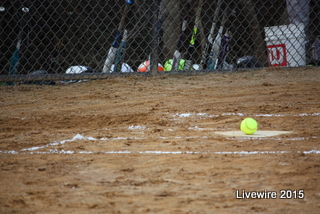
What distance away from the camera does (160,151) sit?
259 cm

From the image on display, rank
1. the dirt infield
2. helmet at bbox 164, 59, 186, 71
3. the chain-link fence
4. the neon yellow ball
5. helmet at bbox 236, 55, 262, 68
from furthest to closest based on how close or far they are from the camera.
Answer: helmet at bbox 236, 55, 262, 68 < helmet at bbox 164, 59, 186, 71 < the chain-link fence < the neon yellow ball < the dirt infield

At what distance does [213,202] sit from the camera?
1758 mm

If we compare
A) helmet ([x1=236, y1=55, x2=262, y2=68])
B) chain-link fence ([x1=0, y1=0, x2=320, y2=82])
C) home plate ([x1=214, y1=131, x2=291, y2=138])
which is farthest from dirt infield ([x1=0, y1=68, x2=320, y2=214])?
helmet ([x1=236, y1=55, x2=262, y2=68])

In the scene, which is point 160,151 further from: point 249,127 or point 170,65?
point 170,65

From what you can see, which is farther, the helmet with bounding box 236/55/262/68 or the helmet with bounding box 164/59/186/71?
the helmet with bounding box 236/55/262/68

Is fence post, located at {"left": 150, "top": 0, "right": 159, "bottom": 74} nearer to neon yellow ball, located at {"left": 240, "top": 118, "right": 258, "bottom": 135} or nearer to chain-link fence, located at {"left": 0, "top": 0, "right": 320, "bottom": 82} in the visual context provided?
chain-link fence, located at {"left": 0, "top": 0, "right": 320, "bottom": 82}

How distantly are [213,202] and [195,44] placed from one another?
5.35 meters

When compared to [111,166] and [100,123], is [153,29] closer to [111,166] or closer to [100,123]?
[100,123]

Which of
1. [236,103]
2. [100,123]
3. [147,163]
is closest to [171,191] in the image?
[147,163]

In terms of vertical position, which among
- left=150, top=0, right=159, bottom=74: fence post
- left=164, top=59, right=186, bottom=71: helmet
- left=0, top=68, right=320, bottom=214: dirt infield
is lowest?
left=0, top=68, right=320, bottom=214: dirt infield

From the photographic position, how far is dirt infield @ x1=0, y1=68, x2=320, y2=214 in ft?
5.91

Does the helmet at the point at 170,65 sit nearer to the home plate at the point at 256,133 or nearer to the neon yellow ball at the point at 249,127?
the home plate at the point at 256,133

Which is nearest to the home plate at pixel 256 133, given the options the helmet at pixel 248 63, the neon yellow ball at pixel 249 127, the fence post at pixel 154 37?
the neon yellow ball at pixel 249 127

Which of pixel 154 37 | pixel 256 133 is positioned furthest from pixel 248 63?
pixel 256 133
